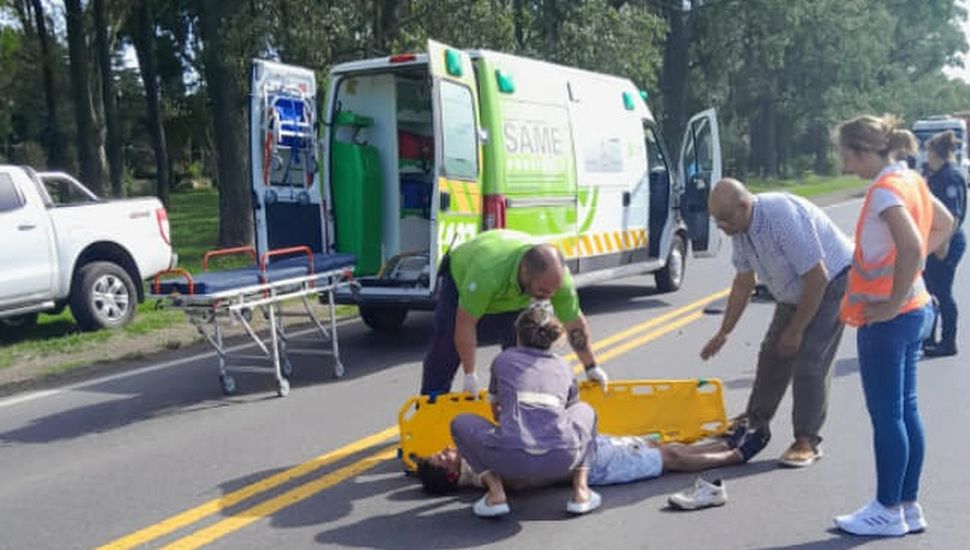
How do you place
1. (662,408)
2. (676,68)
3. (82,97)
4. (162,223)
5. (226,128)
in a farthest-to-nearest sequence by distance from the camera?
(676,68) → (82,97) → (226,128) → (162,223) → (662,408)

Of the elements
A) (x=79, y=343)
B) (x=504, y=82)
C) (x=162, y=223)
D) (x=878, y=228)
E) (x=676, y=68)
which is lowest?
(x=79, y=343)

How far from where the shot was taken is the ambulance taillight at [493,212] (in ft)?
30.0

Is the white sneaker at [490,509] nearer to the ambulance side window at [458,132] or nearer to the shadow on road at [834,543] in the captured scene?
the shadow on road at [834,543]

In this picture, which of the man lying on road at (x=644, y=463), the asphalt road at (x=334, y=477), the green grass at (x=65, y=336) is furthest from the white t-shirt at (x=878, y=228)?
the green grass at (x=65, y=336)

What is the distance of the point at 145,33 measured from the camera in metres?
30.5

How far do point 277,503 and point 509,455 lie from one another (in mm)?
1308

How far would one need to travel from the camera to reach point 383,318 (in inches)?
414

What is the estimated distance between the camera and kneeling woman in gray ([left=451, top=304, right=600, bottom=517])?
185 inches

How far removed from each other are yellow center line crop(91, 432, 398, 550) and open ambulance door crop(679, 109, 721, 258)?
294 inches

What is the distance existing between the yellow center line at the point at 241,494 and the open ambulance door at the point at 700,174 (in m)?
7.46

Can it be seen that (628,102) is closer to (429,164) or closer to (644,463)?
(429,164)

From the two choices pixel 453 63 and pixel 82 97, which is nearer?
pixel 453 63

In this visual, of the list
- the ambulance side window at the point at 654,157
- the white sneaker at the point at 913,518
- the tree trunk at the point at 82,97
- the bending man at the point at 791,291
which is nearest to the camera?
the white sneaker at the point at 913,518

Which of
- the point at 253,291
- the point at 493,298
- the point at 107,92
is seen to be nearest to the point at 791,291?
the point at 493,298
